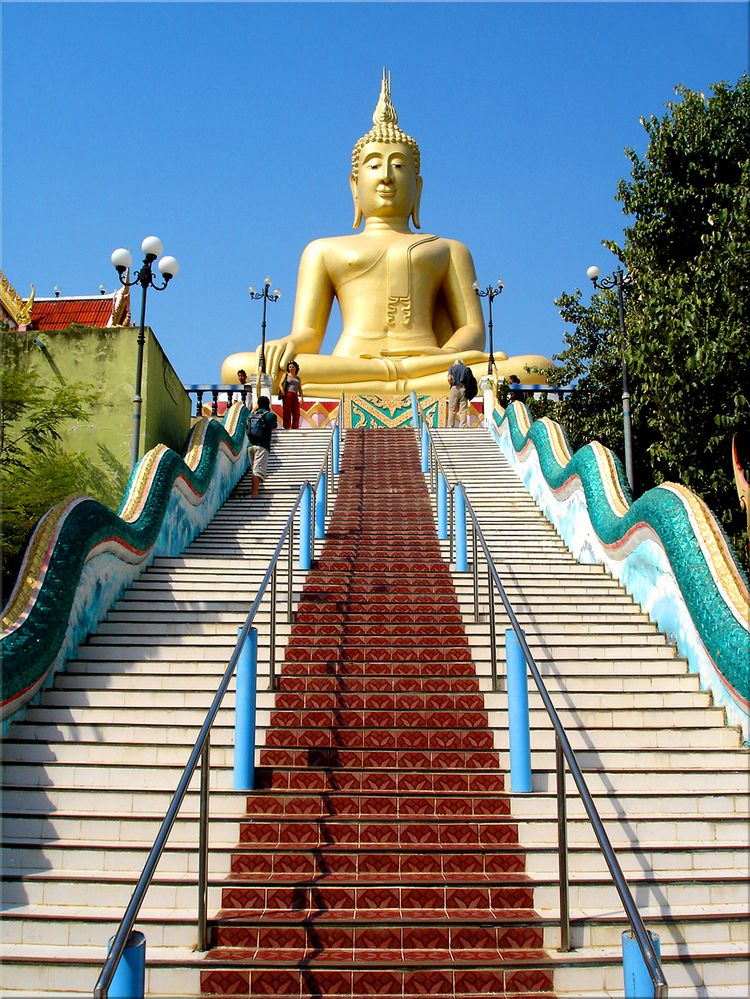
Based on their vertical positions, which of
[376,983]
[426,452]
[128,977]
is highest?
[426,452]

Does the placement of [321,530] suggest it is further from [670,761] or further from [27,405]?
[670,761]

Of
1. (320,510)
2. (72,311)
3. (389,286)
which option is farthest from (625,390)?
(72,311)

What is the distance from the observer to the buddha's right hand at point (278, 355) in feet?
71.5

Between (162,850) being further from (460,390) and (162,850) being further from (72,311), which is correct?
(72,311)

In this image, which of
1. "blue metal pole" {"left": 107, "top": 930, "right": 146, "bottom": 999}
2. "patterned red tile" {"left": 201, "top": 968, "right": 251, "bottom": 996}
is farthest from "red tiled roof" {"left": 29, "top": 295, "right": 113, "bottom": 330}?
"blue metal pole" {"left": 107, "top": 930, "right": 146, "bottom": 999}

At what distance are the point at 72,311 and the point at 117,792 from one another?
24.7 meters

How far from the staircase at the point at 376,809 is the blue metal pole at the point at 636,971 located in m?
1.08

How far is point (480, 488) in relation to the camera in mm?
13078

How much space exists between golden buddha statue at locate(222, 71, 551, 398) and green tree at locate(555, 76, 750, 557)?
548cm

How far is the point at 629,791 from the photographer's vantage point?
558cm

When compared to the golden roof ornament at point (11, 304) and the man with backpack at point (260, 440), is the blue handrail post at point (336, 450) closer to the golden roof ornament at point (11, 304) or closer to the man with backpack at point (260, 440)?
the man with backpack at point (260, 440)

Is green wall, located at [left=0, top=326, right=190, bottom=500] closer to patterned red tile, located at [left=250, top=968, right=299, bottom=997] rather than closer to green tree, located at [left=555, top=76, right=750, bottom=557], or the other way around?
green tree, located at [left=555, top=76, right=750, bottom=557]

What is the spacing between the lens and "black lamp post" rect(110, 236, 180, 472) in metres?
11.4

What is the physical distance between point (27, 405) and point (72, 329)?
1.40 m
